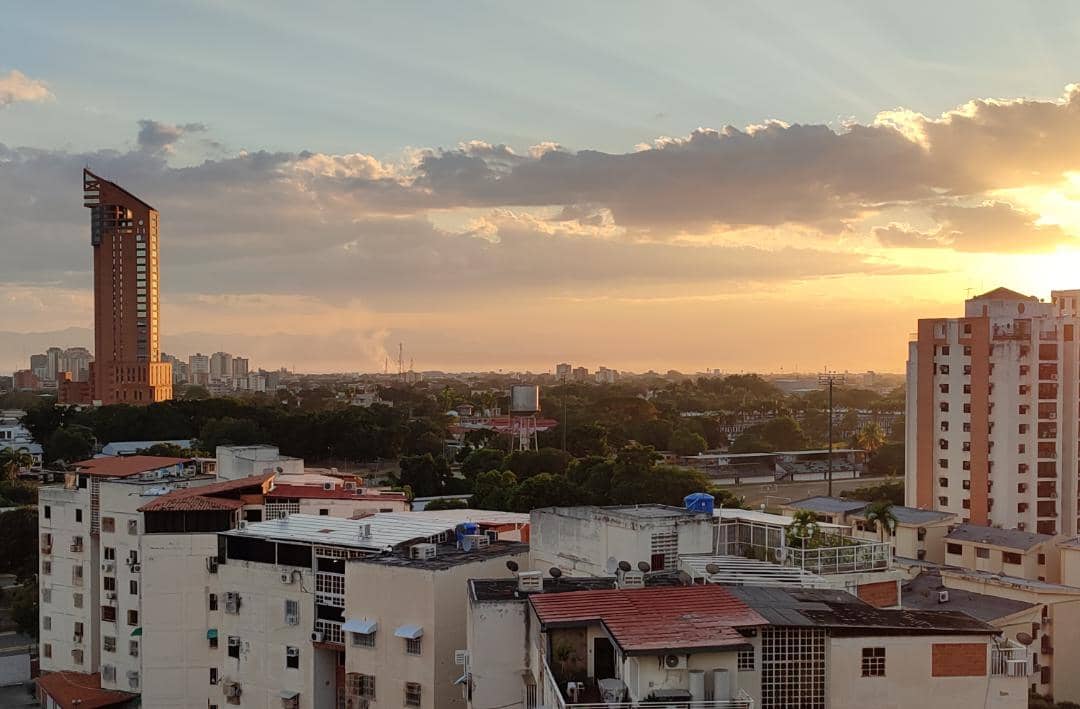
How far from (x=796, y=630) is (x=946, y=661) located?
6.93ft

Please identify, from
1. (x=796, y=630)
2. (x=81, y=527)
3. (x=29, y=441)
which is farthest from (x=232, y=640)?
(x=29, y=441)

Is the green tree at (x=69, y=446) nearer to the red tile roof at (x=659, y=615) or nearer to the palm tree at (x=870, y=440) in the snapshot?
the palm tree at (x=870, y=440)

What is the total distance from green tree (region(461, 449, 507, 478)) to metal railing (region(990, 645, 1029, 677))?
1985 inches

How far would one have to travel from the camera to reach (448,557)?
22.6m

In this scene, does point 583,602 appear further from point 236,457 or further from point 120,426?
point 120,426

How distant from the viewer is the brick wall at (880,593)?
19.9 metres

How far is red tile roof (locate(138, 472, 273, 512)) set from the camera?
2959 cm

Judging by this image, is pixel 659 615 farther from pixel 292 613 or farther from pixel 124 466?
pixel 124 466

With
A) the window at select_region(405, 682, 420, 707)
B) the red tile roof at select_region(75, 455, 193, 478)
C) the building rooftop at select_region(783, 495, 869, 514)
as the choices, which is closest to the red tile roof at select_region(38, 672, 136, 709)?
the red tile roof at select_region(75, 455, 193, 478)

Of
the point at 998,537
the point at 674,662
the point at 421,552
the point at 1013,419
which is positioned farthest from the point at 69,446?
the point at 674,662

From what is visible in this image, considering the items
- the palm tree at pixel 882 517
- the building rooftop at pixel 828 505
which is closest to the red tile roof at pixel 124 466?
the building rooftop at pixel 828 505

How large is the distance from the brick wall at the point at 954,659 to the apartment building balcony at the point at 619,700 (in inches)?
107

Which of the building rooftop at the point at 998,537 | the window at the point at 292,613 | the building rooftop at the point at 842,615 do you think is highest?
the building rooftop at the point at 842,615

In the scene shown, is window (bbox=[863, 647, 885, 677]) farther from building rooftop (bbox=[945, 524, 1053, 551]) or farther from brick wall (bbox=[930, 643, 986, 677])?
building rooftop (bbox=[945, 524, 1053, 551])
